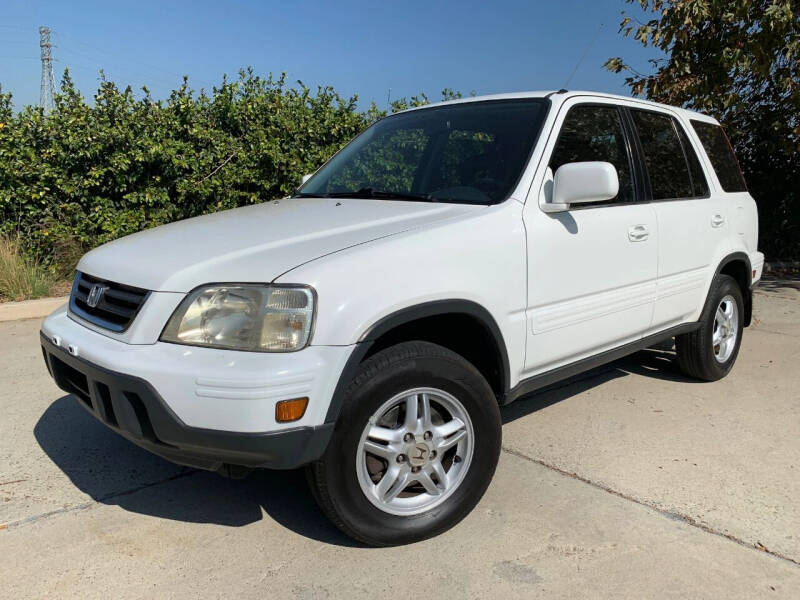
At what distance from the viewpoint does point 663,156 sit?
4066 mm

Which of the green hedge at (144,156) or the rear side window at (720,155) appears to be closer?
the rear side window at (720,155)

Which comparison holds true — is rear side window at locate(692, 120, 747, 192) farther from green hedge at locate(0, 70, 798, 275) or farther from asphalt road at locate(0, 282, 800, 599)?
green hedge at locate(0, 70, 798, 275)

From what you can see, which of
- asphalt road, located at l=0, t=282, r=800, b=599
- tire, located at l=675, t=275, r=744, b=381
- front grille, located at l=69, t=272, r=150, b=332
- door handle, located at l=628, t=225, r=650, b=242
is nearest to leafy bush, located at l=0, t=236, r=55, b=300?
asphalt road, located at l=0, t=282, r=800, b=599

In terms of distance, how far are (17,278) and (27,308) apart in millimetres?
428

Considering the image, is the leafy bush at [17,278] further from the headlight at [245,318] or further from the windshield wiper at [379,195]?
the headlight at [245,318]

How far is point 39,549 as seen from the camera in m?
2.65

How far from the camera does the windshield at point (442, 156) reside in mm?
3156

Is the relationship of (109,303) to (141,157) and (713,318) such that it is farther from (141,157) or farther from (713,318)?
(141,157)

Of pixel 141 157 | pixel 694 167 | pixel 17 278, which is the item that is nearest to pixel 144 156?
pixel 141 157

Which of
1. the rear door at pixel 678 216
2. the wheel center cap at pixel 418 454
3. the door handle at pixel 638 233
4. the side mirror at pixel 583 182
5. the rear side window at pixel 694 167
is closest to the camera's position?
the wheel center cap at pixel 418 454

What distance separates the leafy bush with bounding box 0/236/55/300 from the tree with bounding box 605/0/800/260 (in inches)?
300

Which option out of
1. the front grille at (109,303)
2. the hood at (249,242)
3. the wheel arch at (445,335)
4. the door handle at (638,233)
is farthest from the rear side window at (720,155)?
the front grille at (109,303)

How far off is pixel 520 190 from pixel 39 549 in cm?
250

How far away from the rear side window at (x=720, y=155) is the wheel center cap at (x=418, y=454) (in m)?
3.14
